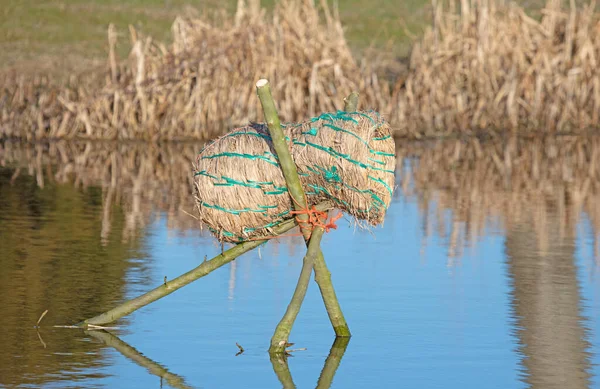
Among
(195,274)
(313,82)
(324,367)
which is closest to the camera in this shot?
(324,367)

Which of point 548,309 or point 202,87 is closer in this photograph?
point 548,309

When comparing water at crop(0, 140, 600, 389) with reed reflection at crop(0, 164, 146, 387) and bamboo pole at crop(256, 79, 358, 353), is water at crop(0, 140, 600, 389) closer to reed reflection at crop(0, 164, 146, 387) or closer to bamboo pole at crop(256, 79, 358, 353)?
reed reflection at crop(0, 164, 146, 387)

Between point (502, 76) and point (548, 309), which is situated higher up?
point (502, 76)

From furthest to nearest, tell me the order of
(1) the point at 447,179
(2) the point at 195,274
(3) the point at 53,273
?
(1) the point at 447,179 < (3) the point at 53,273 < (2) the point at 195,274

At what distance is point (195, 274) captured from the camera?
795 centimetres

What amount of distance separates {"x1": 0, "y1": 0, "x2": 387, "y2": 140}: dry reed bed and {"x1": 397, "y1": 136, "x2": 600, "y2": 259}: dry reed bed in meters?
1.92

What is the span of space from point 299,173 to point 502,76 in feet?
47.8

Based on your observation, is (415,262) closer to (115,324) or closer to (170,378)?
(115,324)

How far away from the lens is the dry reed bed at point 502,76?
21.3m

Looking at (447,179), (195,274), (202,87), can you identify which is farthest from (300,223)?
(202,87)

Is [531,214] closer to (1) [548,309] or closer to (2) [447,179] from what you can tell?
(2) [447,179]

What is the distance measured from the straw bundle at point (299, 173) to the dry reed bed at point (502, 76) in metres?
13.3

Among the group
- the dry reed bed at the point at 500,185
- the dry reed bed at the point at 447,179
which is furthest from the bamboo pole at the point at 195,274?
the dry reed bed at the point at 500,185

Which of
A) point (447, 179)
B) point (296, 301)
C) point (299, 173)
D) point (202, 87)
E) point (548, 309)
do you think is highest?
point (299, 173)
